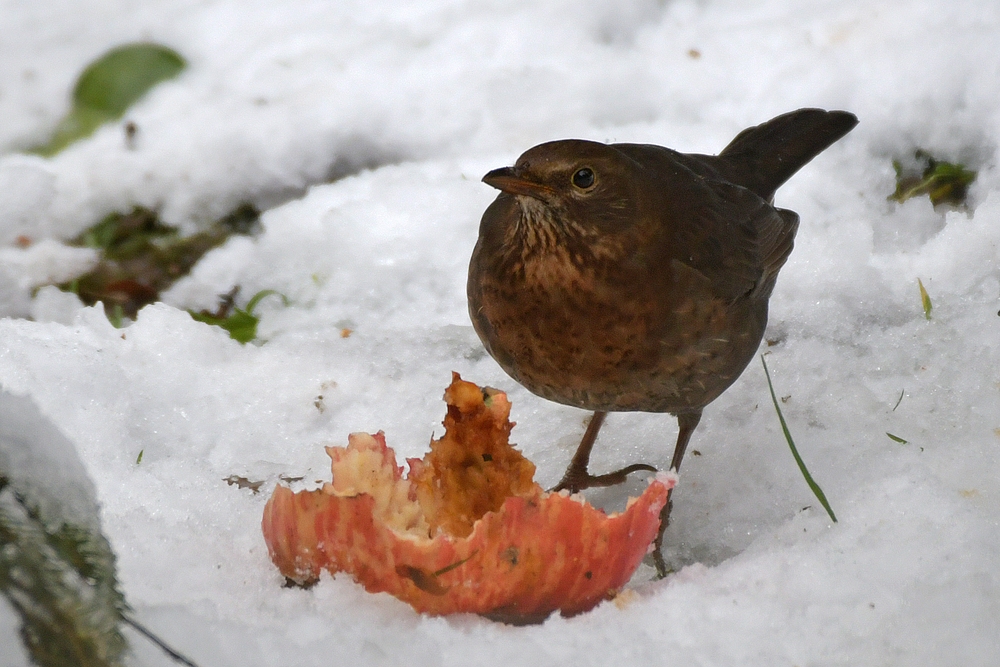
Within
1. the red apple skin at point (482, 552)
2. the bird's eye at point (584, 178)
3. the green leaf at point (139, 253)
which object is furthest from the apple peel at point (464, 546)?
the green leaf at point (139, 253)

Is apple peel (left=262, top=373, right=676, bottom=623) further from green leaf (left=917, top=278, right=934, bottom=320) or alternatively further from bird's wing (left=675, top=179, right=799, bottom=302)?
green leaf (left=917, top=278, right=934, bottom=320)

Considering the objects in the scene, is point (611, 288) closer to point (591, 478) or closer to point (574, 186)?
point (574, 186)

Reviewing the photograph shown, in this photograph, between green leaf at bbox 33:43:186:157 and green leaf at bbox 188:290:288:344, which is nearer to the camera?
green leaf at bbox 188:290:288:344

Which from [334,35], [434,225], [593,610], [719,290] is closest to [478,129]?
[434,225]

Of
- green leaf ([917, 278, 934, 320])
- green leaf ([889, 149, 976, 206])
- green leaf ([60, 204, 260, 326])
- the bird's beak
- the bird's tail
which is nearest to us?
the bird's beak

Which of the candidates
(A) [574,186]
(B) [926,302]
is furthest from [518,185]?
(B) [926,302]

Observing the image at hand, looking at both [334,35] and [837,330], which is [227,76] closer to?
[334,35]

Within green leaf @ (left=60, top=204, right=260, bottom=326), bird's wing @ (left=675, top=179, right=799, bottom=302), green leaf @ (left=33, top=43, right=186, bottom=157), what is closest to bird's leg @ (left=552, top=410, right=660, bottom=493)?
bird's wing @ (left=675, top=179, right=799, bottom=302)
